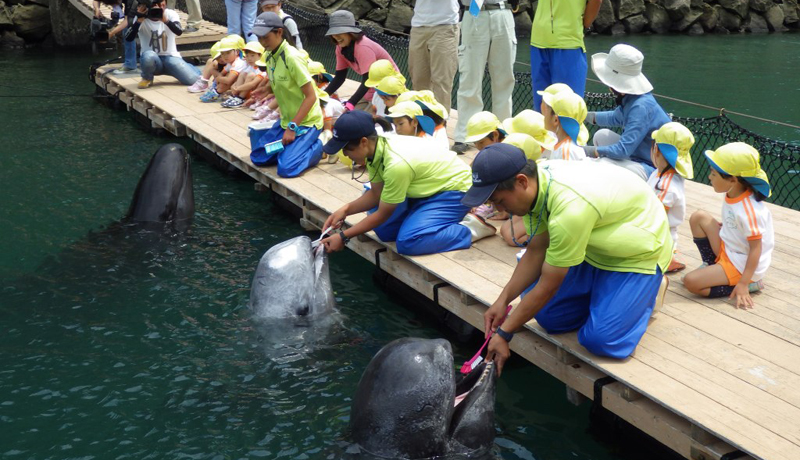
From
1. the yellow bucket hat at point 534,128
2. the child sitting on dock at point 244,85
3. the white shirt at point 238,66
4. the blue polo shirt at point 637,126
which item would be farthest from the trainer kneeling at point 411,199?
the white shirt at point 238,66

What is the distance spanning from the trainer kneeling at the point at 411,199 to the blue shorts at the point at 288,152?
182 centimetres

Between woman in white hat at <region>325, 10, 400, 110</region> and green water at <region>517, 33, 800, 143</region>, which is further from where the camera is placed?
green water at <region>517, 33, 800, 143</region>

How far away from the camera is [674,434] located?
12.8 feet

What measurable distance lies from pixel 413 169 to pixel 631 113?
5.02 feet

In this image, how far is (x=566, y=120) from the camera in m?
5.79

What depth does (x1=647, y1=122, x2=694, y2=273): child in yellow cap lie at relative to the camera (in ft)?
16.9

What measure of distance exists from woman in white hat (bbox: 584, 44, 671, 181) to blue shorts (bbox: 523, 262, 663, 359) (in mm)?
1581

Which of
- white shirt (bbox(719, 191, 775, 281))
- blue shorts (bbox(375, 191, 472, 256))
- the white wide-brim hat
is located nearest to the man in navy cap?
white shirt (bbox(719, 191, 775, 281))

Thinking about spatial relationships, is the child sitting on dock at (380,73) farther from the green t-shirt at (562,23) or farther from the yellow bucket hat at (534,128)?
the yellow bucket hat at (534,128)

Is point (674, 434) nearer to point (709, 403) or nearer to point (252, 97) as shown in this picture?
point (709, 403)

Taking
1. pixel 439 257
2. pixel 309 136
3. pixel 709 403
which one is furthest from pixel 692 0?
pixel 709 403

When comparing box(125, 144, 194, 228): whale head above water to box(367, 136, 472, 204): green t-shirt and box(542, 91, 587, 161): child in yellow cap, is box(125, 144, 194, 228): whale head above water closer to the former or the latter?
box(367, 136, 472, 204): green t-shirt

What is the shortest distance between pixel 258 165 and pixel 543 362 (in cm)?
427

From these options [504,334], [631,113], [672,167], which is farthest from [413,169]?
[504,334]
